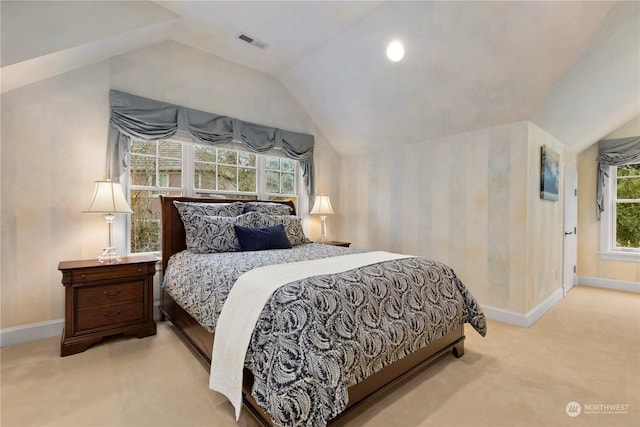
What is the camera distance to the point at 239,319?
1.49m

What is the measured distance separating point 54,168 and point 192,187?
121cm

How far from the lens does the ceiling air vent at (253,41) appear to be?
10.1 feet

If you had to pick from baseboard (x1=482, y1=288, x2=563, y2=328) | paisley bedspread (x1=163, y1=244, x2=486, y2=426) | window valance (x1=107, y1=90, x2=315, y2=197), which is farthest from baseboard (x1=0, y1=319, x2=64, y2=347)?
baseboard (x1=482, y1=288, x2=563, y2=328)

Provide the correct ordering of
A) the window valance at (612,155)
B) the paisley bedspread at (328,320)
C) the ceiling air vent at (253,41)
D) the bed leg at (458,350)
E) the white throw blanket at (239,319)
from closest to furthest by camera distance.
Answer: the paisley bedspread at (328,320) < the white throw blanket at (239,319) < the bed leg at (458,350) < the ceiling air vent at (253,41) < the window valance at (612,155)

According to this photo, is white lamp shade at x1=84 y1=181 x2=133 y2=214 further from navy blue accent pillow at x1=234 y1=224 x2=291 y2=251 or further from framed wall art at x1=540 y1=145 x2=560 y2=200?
framed wall art at x1=540 y1=145 x2=560 y2=200

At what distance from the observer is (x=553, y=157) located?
3.47 meters

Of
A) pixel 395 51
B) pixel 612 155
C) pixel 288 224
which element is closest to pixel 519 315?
pixel 288 224

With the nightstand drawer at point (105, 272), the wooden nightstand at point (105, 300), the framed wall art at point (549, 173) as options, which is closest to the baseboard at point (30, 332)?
the wooden nightstand at point (105, 300)

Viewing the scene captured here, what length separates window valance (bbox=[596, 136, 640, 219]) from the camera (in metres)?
4.17

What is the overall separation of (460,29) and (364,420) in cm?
304

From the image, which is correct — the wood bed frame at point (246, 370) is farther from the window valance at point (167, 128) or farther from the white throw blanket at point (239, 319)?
the window valance at point (167, 128)

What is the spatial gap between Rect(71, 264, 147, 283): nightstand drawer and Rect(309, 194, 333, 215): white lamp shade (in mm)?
2275

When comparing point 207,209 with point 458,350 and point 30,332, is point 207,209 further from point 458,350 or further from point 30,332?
point 458,350

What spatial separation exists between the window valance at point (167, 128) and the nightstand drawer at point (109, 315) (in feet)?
Answer: 4.09
